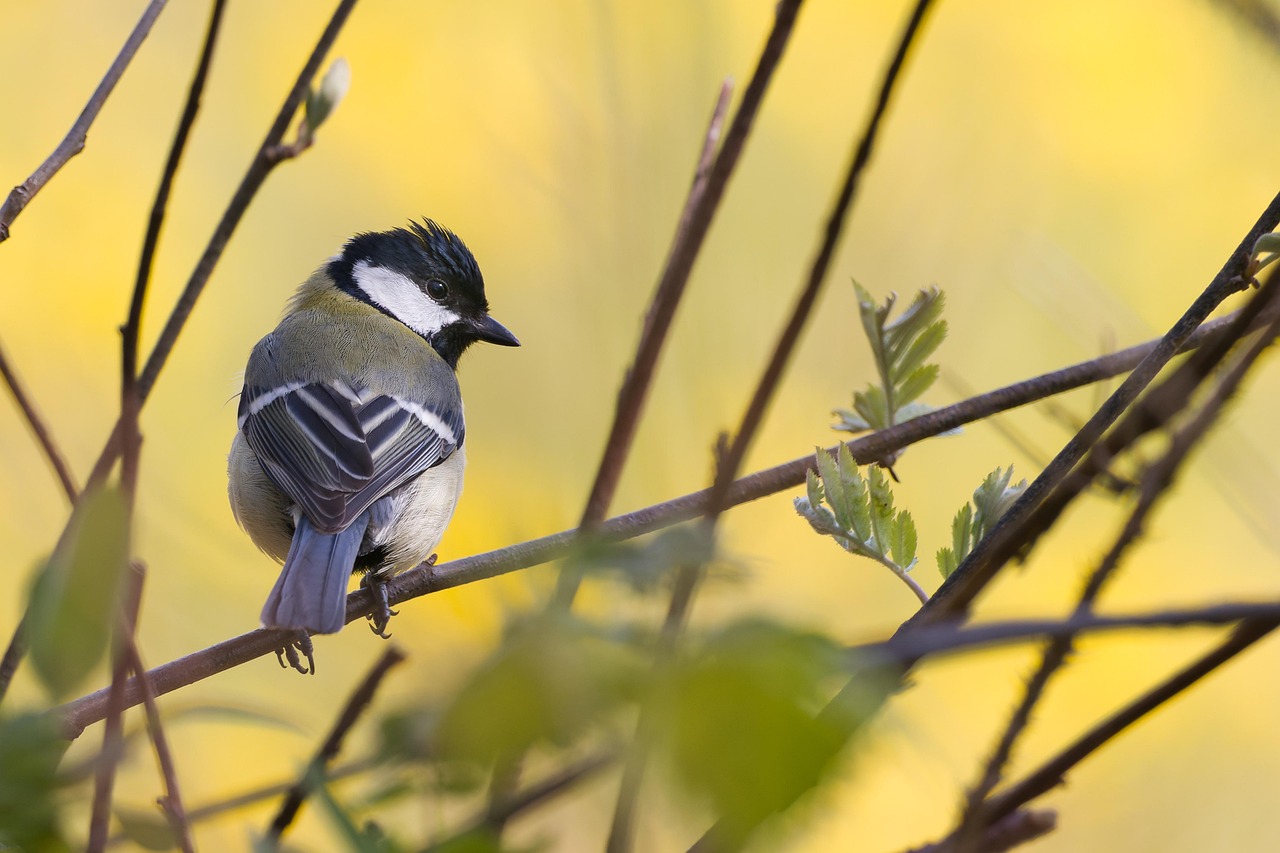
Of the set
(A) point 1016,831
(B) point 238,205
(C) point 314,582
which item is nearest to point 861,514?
(A) point 1016,831

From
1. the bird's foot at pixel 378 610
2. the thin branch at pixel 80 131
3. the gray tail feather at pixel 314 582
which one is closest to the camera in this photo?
the thin branch at pixel 80 131

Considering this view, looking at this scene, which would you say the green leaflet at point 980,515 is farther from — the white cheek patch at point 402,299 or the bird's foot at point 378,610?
the white cheek patch at point 402,299

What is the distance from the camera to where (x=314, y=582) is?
73.3 inches

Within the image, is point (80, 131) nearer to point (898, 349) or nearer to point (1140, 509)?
point (898, 349)

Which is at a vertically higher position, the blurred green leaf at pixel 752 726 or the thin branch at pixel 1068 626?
the blurred green leaf at pixel 752 726

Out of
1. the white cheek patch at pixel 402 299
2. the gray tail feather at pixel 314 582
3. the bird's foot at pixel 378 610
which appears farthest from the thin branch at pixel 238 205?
the white cheek patch at pixel 402 299

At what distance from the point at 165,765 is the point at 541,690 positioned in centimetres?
19

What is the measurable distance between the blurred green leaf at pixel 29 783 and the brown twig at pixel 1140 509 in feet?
1.17

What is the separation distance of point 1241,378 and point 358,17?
565cm

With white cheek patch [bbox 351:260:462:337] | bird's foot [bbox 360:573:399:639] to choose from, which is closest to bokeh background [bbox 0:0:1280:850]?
bird's foot [bbox 360:573:399:639]

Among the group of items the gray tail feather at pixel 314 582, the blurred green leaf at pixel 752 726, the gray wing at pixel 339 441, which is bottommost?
the blurred green leaf at pixel 752 726

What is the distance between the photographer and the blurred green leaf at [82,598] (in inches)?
19.2

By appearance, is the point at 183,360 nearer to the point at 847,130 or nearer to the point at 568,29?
the point at 568,29

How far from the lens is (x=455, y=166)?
5.22 metres
